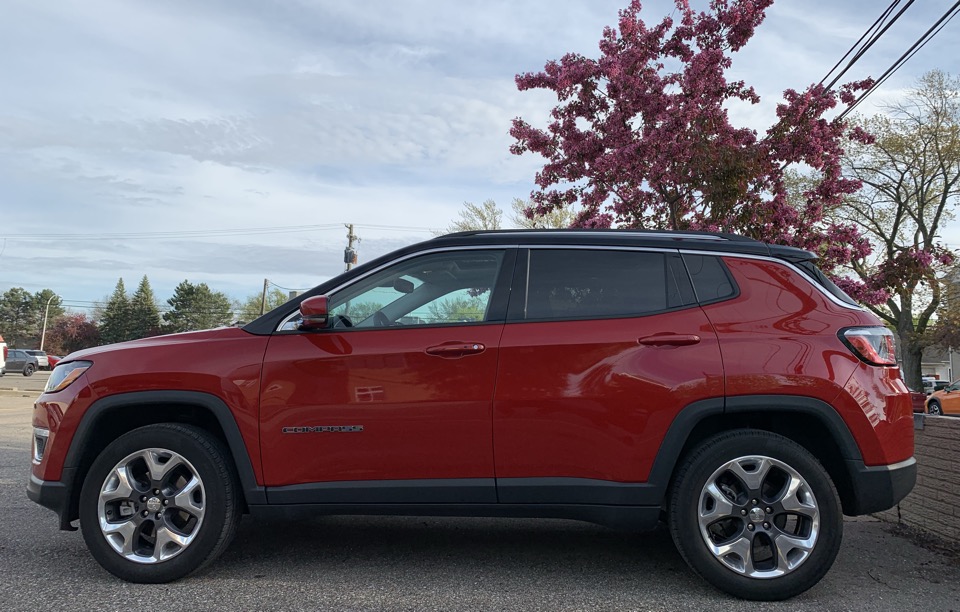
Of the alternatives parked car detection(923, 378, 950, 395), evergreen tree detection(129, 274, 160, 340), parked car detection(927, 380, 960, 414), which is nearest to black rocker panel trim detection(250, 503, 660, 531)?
parked car detection(927, 380, 960, 414)

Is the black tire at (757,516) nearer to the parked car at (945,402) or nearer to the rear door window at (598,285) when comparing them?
the rear door window at (598,285)

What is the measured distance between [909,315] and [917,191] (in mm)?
5771

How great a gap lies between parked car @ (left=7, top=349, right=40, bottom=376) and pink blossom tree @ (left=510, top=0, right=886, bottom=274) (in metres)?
39.8

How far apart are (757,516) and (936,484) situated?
80.4 inches

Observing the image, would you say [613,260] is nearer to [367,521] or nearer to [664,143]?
[367,521]

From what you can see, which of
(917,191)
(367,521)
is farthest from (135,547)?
(917,191)

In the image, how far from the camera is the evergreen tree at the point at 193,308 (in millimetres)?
84438

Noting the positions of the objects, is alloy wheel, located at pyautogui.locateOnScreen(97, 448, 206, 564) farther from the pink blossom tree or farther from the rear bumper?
the pink blossom tree

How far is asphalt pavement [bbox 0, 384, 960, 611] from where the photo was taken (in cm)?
335

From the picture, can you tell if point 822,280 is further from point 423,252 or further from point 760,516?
point 423,252

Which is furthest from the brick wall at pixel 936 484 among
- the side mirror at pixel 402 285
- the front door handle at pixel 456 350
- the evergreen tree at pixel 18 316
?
the evergreen tree at pixel 18 316

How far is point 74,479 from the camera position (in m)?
3.71

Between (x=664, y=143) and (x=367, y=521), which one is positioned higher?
(x=664, y=143)

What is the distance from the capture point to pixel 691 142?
28.3 feet
